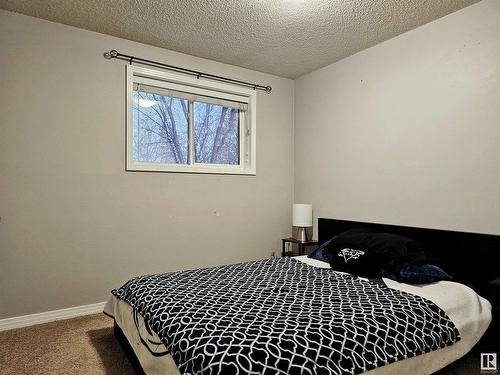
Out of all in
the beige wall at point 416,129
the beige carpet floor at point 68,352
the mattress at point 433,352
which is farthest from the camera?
the beige wall at point 416,129

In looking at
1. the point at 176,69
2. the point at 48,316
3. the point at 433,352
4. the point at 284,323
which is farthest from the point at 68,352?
the point at 176,69

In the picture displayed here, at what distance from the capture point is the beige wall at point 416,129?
98.7 inches

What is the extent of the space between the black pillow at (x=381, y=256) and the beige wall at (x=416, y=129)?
41cm

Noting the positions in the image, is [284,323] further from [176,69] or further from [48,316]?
[176,69]

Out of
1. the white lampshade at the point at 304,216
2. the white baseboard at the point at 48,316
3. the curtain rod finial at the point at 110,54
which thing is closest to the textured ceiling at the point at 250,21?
the curtain rod finial at the point at 110,54

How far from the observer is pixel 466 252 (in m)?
2.53

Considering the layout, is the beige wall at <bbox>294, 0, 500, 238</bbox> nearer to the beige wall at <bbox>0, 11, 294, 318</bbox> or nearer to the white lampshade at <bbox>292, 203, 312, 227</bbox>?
the white lampshade at <bbox>292, 203, 312, 227</bbox>

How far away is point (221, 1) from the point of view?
2521 millimetres

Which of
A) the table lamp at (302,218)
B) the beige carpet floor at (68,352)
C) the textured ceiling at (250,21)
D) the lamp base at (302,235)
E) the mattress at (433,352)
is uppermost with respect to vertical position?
the textured ceiling at (250,21)

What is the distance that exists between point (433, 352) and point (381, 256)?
859 millimetres

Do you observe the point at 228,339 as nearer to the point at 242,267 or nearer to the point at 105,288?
the point at 242,267

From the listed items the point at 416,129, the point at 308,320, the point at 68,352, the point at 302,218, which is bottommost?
the point at 68,352

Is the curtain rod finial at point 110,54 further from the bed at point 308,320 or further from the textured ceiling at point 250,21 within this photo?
the bed at point 308,320

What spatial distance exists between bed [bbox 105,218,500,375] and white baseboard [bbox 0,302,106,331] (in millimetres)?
699
